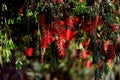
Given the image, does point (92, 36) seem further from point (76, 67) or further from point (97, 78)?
point (76, 67)

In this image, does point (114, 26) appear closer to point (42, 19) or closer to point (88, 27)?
point (88, 27)

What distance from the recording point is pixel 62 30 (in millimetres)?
3141

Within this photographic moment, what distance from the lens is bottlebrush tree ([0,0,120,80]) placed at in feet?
10.4

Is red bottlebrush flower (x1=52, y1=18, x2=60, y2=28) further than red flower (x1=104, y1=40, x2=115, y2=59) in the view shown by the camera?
No

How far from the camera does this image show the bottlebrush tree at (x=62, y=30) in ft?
10.4

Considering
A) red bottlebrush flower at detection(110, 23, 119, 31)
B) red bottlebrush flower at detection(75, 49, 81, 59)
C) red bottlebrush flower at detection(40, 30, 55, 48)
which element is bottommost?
red bottlebrush flower at detection(75, 49, 81, 59)

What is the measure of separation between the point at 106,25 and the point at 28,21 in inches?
27.7

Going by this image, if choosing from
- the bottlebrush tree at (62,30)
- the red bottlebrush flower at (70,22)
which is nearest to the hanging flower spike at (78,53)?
the bottlebrush tree at (62,30)

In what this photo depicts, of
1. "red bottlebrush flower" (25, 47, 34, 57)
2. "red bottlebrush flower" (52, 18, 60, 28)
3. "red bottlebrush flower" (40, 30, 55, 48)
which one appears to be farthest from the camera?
"red bottlebrush flower" (25, 47, 34, 57)

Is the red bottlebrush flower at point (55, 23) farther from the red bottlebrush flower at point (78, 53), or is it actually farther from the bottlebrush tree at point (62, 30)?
the red bottlebrush flower at point (78, 53)

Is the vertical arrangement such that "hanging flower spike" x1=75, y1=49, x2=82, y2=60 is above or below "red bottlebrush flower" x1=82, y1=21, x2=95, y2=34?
below

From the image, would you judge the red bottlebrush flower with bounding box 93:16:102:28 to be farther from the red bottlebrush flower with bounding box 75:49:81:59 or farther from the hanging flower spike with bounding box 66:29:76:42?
the red bottlebrush flower with bounding box 75:49:81:59

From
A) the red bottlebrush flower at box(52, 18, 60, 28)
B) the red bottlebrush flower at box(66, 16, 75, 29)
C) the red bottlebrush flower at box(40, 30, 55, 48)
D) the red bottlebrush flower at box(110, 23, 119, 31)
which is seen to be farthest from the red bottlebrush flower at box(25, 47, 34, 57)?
the red bottlebrush flower at box(110, 23, 119, 31)

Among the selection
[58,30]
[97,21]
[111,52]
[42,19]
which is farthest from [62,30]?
[111,52]
